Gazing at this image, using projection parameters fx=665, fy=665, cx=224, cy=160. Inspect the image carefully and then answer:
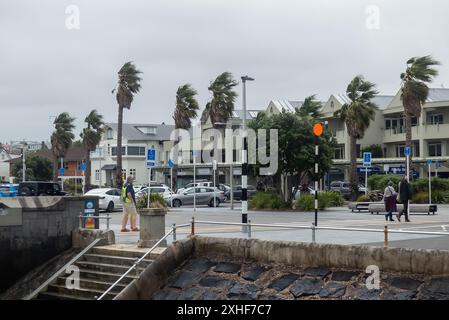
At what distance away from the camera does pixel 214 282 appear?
14.1m

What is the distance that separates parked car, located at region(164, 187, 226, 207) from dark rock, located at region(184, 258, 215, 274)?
2684cm

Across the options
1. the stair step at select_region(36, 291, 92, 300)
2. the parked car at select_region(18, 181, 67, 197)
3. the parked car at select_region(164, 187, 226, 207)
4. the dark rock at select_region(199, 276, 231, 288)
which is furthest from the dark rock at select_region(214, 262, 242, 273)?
the parked car at select_region(164, 187, 226, 207)

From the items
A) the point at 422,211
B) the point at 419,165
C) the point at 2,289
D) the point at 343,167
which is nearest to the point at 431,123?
the point at 419,165

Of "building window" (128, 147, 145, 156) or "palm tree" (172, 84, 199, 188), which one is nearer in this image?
"palm tree" (172, 84, 199, 188)

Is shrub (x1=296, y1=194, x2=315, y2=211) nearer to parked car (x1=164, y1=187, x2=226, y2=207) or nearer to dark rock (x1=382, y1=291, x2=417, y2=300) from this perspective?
parked car (x1=164, y1=187, x2=226, y2=207)

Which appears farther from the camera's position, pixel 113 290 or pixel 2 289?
pixel 2 289

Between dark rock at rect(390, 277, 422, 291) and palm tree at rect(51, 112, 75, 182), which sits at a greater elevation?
palm tree at rect(51, 112, 75, 182)

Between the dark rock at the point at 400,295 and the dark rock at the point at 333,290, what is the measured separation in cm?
84

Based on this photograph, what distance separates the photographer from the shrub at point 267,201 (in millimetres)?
37500

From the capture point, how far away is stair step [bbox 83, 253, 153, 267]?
50.1 feet
